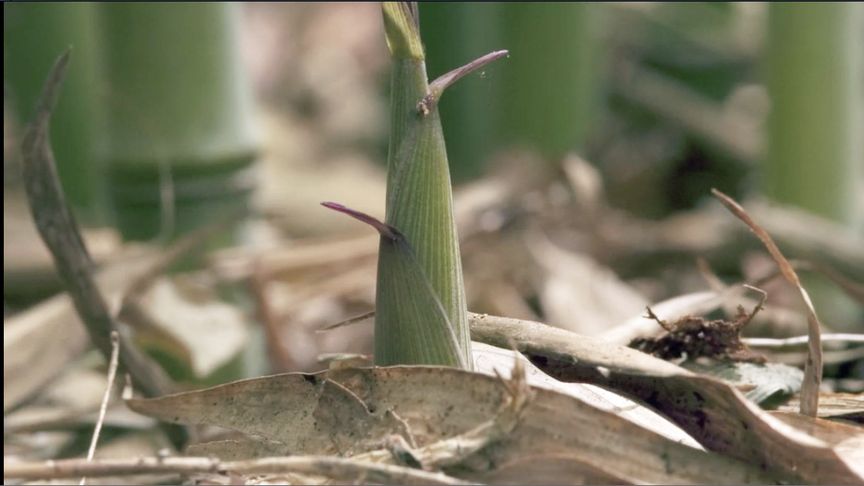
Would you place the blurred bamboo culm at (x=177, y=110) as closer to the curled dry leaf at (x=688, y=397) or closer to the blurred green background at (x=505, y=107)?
the blurred green background at (x=505, y=107)

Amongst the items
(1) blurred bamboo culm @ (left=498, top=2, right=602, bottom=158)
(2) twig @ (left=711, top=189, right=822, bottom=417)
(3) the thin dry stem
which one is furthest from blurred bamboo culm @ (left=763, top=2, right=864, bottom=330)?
(2) twig @ (left=711, top=189, right=822, bottom=417)

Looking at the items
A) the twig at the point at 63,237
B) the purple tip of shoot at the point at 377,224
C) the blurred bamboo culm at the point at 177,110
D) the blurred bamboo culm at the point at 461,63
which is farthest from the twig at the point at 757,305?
the blurred bamboo culm at the point at 461,63

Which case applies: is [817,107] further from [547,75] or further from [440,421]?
[440,421]

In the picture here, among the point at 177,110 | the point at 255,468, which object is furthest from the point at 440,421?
the point at 177,110

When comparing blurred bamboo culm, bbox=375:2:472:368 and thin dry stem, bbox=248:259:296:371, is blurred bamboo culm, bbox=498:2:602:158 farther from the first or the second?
blurred bamboo culm, bbox=375:2:472:368

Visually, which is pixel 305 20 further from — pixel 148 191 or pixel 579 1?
pixel 148 191

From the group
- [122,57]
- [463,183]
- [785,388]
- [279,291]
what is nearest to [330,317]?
[279,291]
